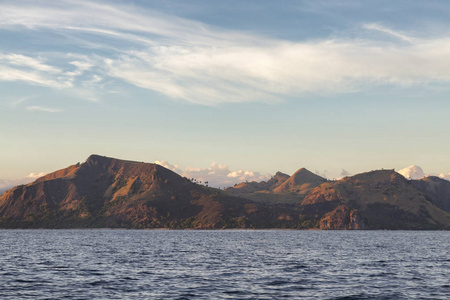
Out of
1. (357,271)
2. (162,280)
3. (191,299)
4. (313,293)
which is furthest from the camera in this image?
(357,271)

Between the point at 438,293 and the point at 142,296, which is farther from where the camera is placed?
the point at 438,293

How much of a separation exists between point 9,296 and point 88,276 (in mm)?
21802

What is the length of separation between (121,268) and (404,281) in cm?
5268

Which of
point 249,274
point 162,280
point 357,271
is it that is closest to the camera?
point 162,280

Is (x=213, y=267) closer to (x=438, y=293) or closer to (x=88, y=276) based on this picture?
(x=88, y=276)

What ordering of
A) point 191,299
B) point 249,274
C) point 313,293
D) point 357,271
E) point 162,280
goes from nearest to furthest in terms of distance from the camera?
point 191,299, point 313,293, point 162,280, point 249,274, point 357,271

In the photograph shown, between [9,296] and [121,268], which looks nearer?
[9,296]

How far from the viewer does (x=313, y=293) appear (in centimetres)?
6869

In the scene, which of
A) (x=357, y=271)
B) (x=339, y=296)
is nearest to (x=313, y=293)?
(x=339, y=296)

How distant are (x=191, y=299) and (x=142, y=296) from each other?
6.61m

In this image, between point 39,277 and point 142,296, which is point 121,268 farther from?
point 142,296

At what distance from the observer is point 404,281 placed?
84.1 m

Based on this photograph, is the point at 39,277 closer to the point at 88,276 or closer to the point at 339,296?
the point at 88,276

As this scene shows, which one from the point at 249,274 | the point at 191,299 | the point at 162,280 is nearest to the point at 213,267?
the point at 249,274
